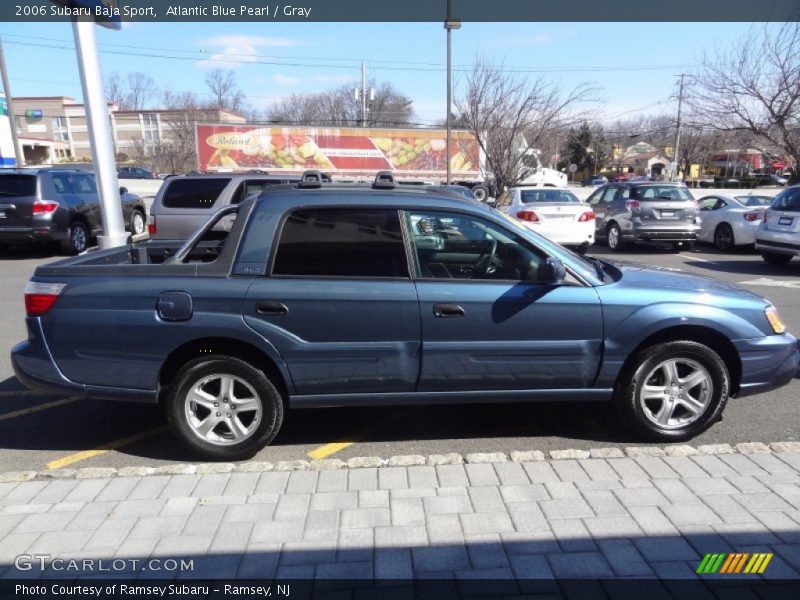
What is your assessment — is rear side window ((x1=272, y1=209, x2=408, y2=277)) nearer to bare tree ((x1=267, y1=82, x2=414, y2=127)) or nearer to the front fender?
the front fender

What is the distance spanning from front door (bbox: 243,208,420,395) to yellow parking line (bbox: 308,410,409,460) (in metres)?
0.45

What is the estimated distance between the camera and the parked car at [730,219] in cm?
1270

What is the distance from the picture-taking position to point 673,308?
3.58 meters

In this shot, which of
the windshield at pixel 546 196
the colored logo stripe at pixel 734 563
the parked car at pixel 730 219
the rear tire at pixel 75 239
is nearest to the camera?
the colored logo stripe at pixel 734 563

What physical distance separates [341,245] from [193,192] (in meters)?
6.40

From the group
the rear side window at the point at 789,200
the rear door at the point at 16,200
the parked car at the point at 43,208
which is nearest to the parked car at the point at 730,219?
the rear side window at the point at 789,200

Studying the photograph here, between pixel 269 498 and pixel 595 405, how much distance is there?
8.75ft

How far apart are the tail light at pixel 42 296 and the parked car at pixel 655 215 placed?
12.1 meters

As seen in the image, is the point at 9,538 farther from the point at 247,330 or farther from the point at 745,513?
the point at 745,513

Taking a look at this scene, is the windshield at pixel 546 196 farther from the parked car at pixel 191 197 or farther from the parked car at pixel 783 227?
the parked car at pixel 191 197

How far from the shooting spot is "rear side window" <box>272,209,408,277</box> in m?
3.54

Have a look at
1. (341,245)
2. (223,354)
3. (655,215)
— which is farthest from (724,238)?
(223,354)

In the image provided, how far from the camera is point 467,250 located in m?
3.80
